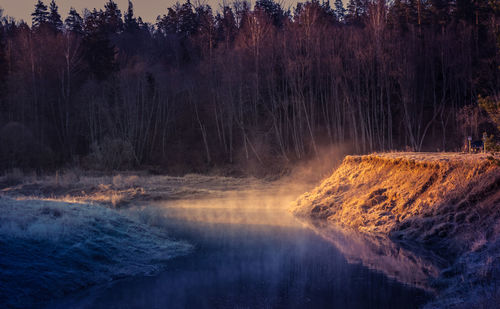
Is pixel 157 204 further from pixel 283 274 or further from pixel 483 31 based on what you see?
pixel 483 31

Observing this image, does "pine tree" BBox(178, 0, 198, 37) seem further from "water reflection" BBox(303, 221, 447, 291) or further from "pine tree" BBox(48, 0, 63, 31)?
"water reflection" BBox(303, 221, 447, 291)

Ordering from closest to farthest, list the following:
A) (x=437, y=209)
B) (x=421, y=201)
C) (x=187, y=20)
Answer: (x=437, y=209) → (x=421, y=201) → (x=187, y=20)

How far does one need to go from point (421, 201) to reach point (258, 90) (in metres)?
36.6

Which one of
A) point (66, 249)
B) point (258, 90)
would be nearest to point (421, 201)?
point (66, 249)

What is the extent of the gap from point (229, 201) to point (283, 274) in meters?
16.2

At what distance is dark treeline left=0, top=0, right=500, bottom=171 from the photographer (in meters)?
44.8

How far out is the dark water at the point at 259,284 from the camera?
8578 millimetres

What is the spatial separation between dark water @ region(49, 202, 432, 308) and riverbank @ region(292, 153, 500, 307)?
4.41ft

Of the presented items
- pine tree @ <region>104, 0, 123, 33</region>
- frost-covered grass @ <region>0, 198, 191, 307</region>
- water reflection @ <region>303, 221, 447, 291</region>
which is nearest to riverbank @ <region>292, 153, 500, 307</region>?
water reflection @ <region>303, 221, 447, 291</region>

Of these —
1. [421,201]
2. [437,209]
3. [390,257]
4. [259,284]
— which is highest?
[421,201]

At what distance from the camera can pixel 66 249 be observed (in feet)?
36.4

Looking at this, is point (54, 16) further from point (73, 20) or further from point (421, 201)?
point (421, 201)

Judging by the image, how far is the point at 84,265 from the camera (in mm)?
10672

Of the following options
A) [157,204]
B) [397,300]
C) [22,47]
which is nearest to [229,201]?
[157,204]
